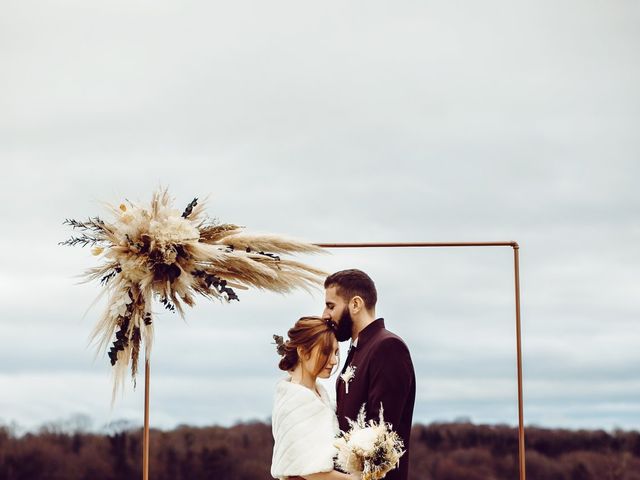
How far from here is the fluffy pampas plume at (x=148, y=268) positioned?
5.36 m

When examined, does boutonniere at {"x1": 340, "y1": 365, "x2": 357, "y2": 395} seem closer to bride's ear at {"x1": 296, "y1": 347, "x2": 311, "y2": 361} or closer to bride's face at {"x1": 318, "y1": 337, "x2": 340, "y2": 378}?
bride's face at {"x1": 318, "y1": 337, "x2": 340, "y2": 378}

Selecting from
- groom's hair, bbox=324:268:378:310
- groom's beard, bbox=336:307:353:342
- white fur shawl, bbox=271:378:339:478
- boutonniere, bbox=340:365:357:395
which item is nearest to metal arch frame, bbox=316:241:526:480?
groom's hair, bbox=324:268:378:310

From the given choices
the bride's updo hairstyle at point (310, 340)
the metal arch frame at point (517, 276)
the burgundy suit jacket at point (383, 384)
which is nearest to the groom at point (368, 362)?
the burgundy suit jacket at point (383, 384)

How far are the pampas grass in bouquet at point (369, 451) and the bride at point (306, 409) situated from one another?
13 centimetres

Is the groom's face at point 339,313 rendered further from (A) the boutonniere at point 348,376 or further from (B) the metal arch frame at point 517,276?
(B) the metal arch frame at point 517,276

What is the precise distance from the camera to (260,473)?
10773 millimetres

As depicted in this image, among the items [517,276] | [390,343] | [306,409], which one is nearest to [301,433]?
[306,409]

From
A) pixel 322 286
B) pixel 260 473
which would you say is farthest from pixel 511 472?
pixel 322 286

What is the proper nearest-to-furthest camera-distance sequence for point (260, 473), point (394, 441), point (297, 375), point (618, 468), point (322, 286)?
point (394, 441), point (297, 375), point (322, 286), point (260, 473), point (618, 468)

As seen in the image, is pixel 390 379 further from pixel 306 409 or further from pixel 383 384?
pixel 306 409

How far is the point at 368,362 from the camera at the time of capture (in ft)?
17.0

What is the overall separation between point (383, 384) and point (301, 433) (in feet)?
1.53

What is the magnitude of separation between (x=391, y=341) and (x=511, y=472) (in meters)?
6.20

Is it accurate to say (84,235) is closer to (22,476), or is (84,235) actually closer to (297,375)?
(297,375)
